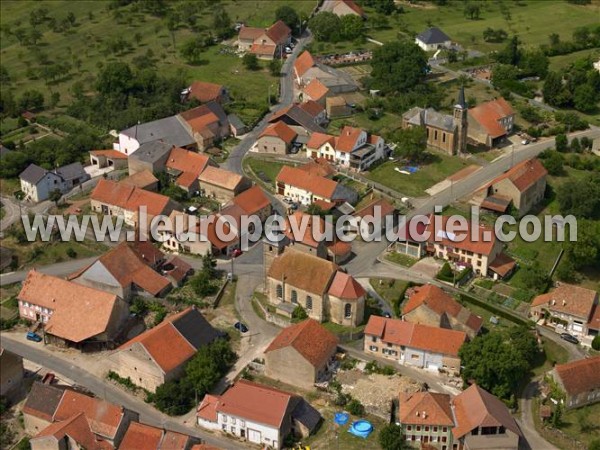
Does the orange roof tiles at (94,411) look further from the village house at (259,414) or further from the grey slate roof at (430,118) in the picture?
the grey slate roof at (430,118)

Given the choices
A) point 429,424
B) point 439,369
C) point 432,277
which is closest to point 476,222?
point 432,277

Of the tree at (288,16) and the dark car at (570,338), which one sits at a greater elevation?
the tree at (288,16)

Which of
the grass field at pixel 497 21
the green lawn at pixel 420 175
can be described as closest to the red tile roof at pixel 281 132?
the green lawn at pixel 420 175

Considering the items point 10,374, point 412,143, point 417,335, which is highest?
point 412,143

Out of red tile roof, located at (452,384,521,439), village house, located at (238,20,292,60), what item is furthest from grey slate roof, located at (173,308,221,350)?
village house, located at (238,20,292,60)

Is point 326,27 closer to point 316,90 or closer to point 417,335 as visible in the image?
point 316,90

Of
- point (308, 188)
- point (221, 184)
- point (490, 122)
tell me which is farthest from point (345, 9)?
point (221, 184)

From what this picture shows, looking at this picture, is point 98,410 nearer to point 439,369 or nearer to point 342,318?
point 342,318
